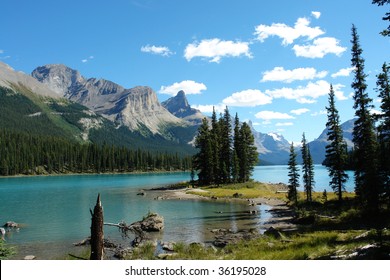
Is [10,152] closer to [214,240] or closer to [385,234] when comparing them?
[214,240]

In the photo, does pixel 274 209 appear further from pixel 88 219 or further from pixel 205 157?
pixel 205 157

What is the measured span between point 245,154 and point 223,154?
6.20m

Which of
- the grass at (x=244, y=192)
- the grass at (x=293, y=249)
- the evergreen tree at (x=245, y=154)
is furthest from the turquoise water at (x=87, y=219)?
the evergreen tree at (x=245, y=154)

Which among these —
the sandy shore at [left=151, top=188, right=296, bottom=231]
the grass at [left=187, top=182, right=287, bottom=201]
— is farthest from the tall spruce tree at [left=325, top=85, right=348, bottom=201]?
the grass at [left=187, top=182, right=287, bottom=201]

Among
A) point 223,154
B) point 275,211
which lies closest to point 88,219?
point 275,211

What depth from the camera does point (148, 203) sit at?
61.9m

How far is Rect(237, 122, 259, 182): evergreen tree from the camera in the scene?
94.4 m

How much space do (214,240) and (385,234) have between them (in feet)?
48.1

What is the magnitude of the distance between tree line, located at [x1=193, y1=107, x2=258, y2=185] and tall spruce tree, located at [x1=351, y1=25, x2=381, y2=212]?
49987 millimetres

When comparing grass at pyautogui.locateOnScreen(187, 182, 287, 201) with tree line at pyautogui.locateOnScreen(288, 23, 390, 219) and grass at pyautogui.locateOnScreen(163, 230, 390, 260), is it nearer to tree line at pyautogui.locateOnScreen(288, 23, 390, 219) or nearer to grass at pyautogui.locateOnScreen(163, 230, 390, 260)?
tree line at pyautogui.locateOnScreen(288, 23, 390, 219)

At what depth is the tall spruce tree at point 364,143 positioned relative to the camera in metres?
36.7

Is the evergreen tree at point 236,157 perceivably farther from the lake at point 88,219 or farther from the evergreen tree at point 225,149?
the lake at point 88,219
